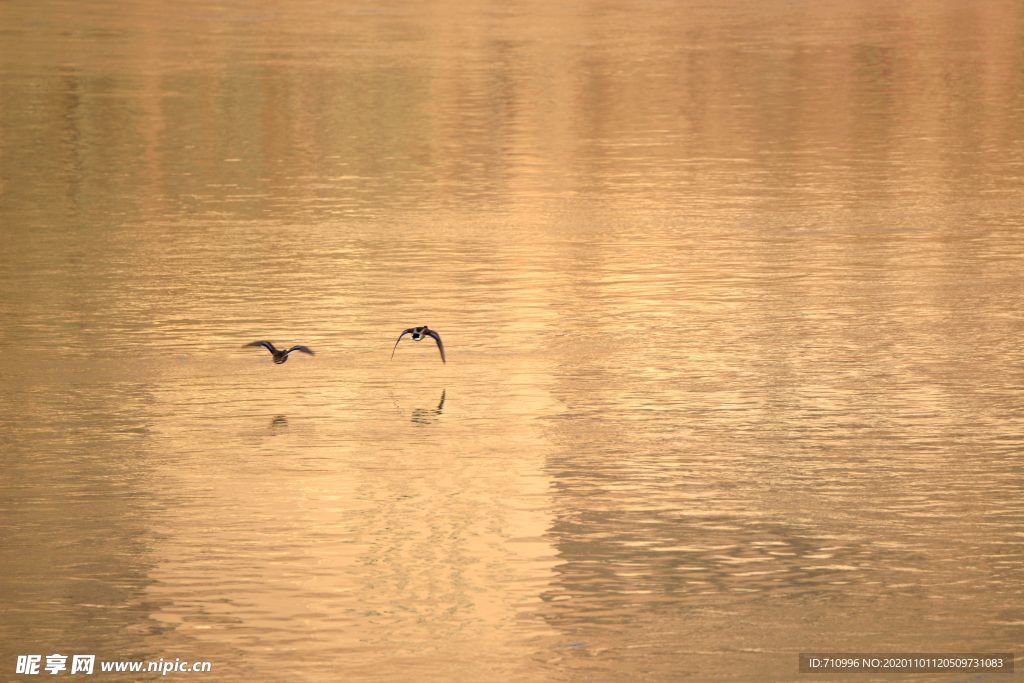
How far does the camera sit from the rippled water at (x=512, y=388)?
10750mm

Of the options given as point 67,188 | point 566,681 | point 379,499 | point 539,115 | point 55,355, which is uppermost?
point 539,115

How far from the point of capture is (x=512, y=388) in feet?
49.8

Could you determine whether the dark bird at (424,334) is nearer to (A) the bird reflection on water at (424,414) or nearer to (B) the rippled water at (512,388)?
(B) the rippled water at (512,388)

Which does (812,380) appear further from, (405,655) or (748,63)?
(748,63)

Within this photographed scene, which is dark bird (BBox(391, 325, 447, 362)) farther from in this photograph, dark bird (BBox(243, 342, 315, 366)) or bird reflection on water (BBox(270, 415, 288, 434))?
bird reflection on water (BBox(270, 415, 288, 434))

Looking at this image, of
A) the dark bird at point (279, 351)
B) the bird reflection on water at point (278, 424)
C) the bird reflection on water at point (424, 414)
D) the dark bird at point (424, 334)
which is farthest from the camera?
the dark bird at point (279, 351)

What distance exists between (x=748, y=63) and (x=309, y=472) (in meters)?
26.9

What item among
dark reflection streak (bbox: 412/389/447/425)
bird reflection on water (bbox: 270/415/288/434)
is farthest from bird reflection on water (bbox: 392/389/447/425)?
bird reflection on water (bbox: 270/415/288/434)

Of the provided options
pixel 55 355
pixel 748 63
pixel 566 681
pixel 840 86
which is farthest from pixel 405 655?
pixel 748 63

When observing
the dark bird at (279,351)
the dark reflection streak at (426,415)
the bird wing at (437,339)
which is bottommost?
the dark reflection streak at (426,415)

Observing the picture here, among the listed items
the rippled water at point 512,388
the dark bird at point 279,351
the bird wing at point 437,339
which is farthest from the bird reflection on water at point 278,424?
the bird wing at point 437,339

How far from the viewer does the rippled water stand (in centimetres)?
1075

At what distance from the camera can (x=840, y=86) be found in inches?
1388

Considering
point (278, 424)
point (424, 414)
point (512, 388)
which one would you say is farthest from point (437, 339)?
point (278, 424)
